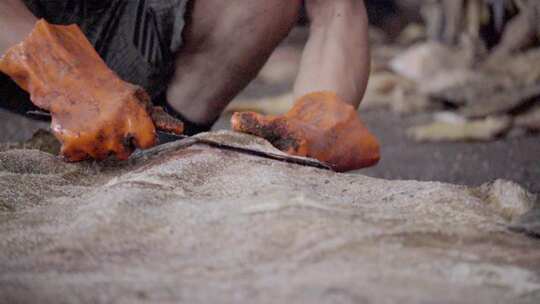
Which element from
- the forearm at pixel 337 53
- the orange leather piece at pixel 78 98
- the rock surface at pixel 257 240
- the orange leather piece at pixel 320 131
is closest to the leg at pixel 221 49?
the forearm at pixel 337 53

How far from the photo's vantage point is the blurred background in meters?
3.11

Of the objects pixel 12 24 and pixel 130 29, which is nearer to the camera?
pixel 12 24

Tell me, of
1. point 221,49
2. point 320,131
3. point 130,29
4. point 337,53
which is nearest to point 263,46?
point 221,49

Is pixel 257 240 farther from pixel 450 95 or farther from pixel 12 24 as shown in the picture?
pixel 450 95

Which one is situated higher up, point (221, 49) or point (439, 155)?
point (221, 49)

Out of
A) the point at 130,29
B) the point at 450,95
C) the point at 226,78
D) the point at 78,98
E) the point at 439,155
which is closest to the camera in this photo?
the point at 78,98

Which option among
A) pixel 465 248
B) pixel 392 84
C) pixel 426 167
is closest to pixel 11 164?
pixel 465 248

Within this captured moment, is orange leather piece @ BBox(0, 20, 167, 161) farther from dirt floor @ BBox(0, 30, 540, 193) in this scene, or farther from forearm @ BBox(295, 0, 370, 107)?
dirt floor @ BBox(0, 30, 540, 193)

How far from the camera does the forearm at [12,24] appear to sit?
1584 mm

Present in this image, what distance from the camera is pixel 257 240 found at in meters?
1.01

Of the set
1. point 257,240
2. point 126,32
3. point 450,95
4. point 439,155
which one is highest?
point 126,32

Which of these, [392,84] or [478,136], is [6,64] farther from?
[392,84]

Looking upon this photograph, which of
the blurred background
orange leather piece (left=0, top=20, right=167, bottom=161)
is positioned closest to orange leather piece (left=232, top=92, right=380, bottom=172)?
orange leather piece (left=0, top=20, right=167, bottom=161)

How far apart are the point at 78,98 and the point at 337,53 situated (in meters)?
0.74
